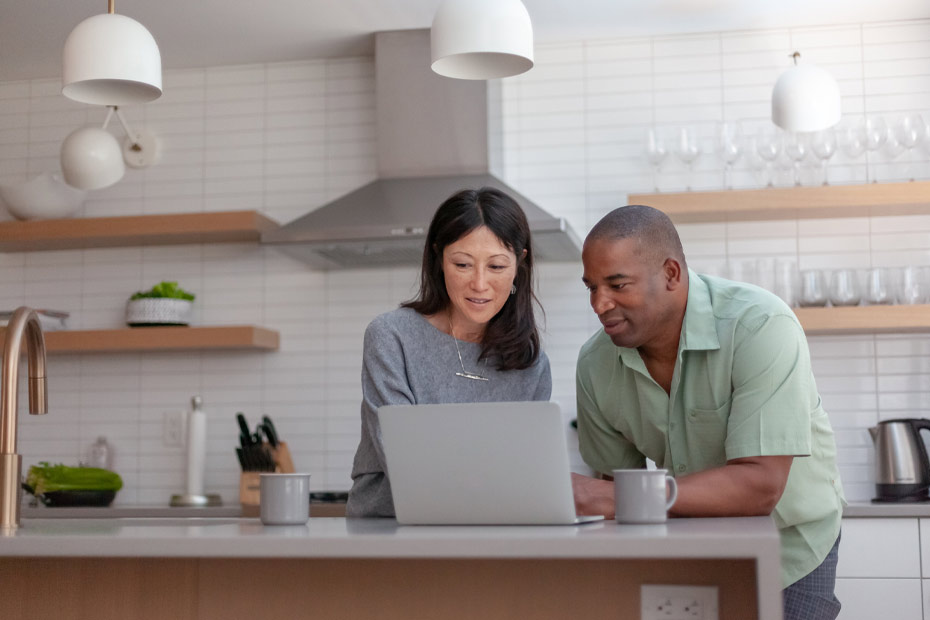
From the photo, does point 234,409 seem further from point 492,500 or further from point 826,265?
point 492,500

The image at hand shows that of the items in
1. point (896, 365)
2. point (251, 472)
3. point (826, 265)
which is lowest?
point (251, 472)

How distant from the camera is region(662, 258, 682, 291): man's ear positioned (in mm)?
1974

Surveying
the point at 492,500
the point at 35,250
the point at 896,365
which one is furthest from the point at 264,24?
the point at 492,500

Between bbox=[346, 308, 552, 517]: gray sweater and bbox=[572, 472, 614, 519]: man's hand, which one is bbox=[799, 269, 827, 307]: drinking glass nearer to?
bbox=[346, 308, 552, 517]: gray sweater

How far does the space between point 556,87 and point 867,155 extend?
1220 mm

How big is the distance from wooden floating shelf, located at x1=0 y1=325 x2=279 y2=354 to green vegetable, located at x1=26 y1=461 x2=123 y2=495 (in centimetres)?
47

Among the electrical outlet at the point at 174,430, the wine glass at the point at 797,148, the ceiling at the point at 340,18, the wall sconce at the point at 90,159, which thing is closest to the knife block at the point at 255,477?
the electrical outlet at the point at 174,430

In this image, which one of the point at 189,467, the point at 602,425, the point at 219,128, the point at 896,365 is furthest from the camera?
the point at 219,128

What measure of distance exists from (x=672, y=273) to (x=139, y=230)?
9.21ft

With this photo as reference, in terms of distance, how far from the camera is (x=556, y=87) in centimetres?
426

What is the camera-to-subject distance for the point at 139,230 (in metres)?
4.22

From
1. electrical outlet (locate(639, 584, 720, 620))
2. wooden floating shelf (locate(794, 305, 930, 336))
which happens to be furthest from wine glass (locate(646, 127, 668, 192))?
electrical outlet (locate(639, 584, 720, 620))

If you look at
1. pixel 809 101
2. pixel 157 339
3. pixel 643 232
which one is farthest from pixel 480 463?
pixel 157 339

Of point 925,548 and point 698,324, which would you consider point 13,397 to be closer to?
point 698,324
